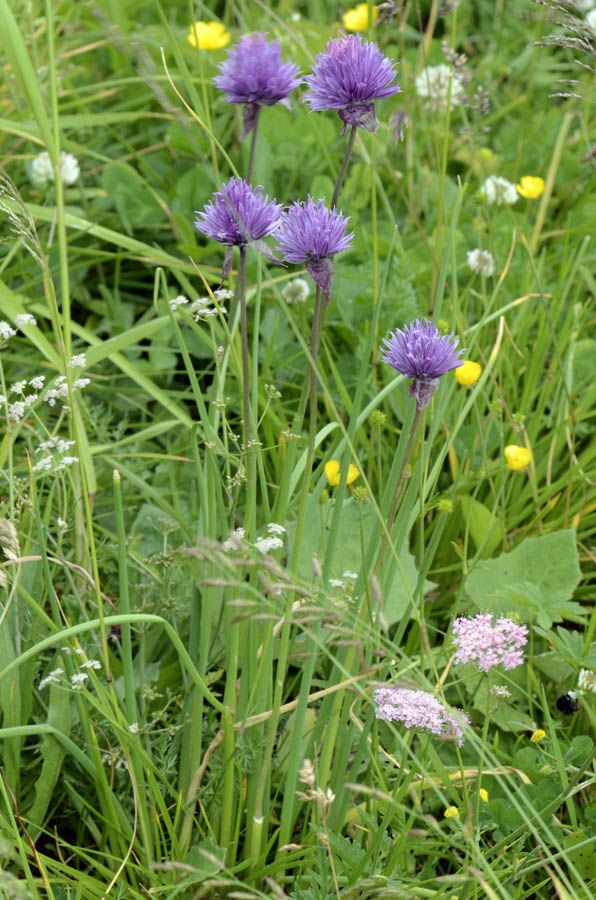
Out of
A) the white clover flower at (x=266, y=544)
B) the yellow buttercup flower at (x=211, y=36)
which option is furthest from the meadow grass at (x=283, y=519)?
the yellow buttercup flower at (x=211, y=36)

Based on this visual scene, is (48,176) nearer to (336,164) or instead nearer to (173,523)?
(336,164)

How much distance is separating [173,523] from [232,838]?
470 millimetres

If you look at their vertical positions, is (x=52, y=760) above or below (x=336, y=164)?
below

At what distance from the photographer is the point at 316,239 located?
855 mm

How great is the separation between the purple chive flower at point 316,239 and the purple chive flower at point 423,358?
0.10m

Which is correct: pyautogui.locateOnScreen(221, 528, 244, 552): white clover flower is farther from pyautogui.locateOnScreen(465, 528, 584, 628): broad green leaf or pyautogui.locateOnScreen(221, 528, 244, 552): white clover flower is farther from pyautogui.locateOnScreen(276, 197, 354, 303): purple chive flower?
pyautogui.locateOnScreen(465, 528, 584, 628): broad green leaf

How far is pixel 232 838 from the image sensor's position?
1.14 m

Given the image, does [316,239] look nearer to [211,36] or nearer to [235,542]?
[235,542]

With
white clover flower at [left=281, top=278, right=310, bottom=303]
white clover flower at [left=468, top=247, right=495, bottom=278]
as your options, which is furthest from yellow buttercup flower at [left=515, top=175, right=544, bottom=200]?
white clover flower at [left=281, top=278, right=310, bottom=303]

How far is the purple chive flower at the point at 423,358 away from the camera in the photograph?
0.89m

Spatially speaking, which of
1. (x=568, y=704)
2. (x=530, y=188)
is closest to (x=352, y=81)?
(x=568, y=704)

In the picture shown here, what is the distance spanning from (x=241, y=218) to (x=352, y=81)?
0.54ft

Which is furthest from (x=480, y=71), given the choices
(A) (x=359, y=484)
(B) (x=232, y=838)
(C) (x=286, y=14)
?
Result: (B) (x=232, y=838)

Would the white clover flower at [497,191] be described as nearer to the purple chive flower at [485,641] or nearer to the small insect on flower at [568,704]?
the small insect on flower at [568,704]
